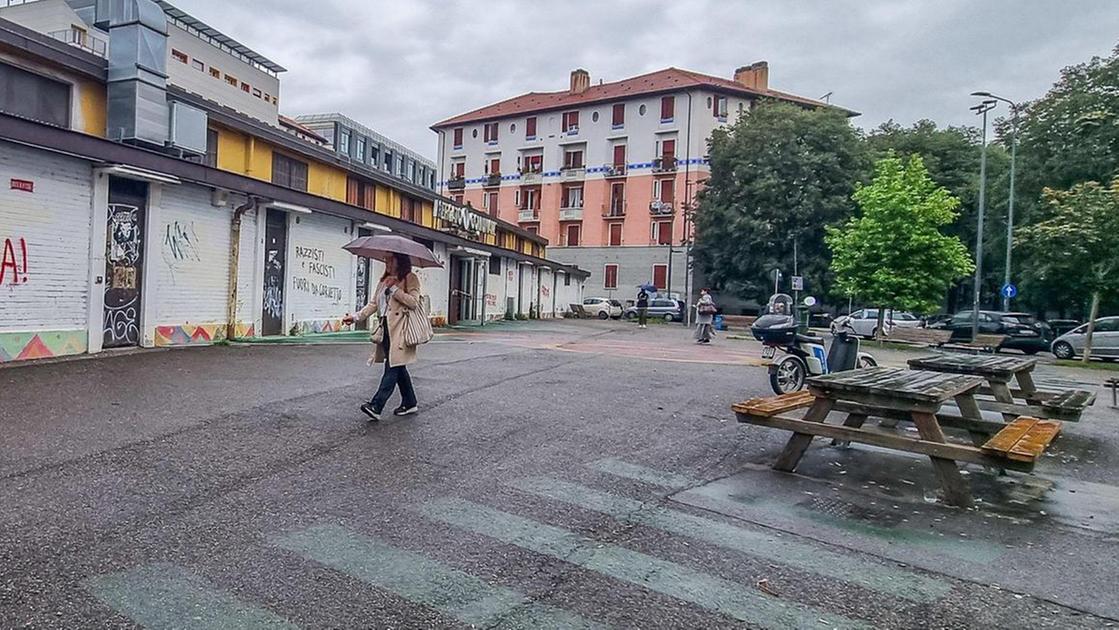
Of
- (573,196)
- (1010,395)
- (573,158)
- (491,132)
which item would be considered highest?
(491,132)

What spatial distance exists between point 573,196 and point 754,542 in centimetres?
5270

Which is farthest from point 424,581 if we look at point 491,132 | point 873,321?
point 491,132

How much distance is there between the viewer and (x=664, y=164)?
168 feet

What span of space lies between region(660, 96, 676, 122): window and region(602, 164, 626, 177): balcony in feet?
14.7

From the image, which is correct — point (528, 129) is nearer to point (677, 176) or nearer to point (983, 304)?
point (677, 176)

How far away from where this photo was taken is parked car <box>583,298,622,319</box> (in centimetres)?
4528

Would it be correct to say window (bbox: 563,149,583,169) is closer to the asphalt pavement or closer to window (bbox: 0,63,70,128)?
window (bbox: 0,63,70,128)

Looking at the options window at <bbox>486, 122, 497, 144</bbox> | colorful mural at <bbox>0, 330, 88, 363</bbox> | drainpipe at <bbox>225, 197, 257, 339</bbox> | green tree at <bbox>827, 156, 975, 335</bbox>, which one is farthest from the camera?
window at <bbox>486, 122, 497, 144</bbox>

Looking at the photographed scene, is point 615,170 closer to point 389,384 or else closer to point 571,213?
point 571,213

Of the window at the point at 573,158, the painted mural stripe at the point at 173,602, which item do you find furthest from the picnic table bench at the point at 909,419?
the window at the point at 573,158

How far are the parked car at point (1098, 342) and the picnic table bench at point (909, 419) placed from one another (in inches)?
843

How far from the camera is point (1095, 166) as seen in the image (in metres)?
32.1

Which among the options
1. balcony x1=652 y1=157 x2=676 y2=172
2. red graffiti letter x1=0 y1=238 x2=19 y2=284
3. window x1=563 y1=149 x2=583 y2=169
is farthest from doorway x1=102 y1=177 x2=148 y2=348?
window x1=563 y1=149 x2=583 y2=169

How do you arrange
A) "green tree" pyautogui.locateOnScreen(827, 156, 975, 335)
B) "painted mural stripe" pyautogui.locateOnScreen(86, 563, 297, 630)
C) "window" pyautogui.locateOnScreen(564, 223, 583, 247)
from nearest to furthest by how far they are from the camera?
1. "painted mural stripe" pyautogui.locateOnScreen(86, 563, 297, 630)
2. "green tree" pyautogui.locateOnScreen(827, 156, 975, 335)
3. "window" pyautogui.locateOnScreen(564, 223, 583, 247)
